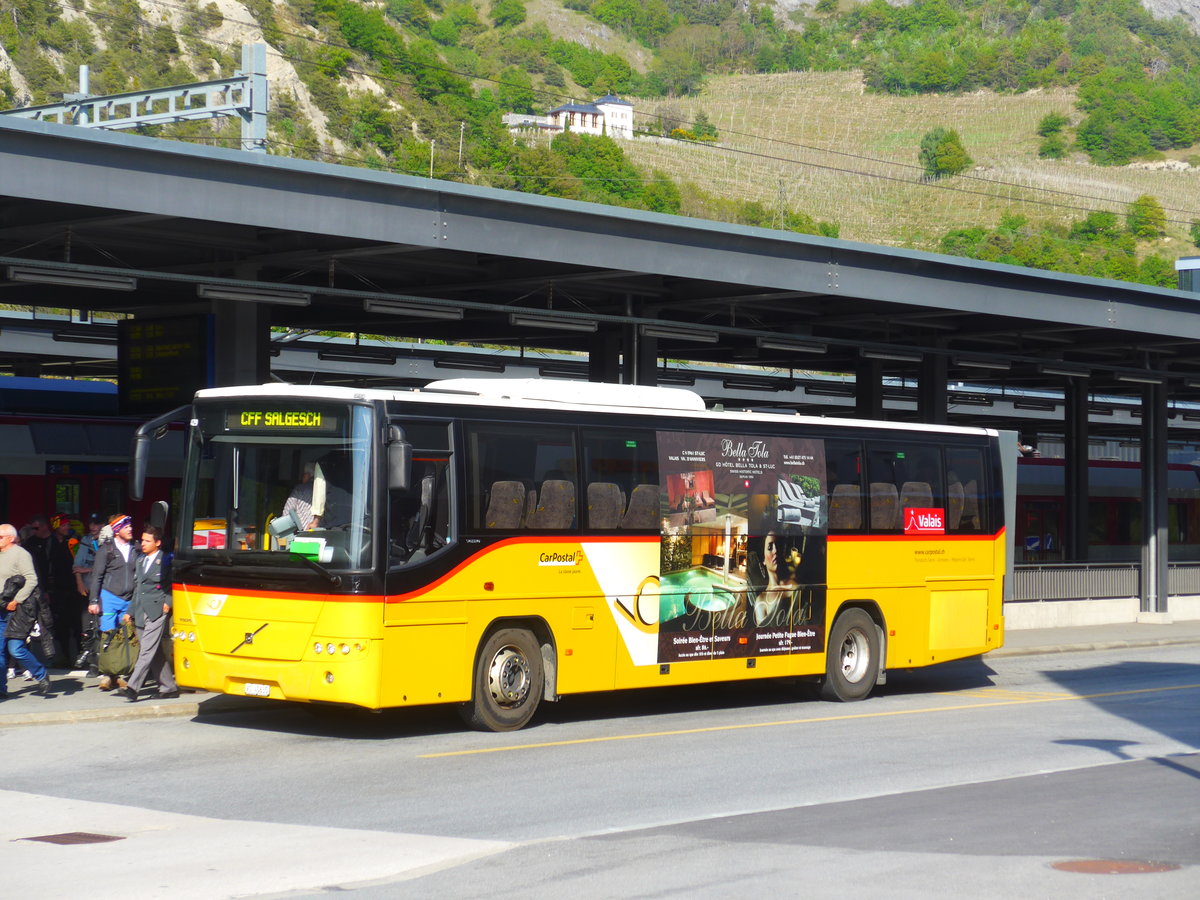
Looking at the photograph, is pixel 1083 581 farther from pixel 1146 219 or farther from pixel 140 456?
pixel 1146 219

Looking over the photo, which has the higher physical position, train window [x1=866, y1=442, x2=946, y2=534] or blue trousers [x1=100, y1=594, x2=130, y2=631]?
train window [x1=866, y1=442, x2=946, y2=534]

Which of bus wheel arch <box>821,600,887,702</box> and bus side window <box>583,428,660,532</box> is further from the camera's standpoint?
bus wheel arch <box>821,600,887,702</box>

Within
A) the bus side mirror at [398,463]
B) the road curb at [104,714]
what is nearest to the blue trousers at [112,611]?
the road curb at [104,714]

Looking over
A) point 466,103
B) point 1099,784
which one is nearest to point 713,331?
point 1099,784

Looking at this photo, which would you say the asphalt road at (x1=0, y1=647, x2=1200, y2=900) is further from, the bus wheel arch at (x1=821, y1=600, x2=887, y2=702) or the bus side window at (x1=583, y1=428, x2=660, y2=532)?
the bus side window at (x1=583, y1=428, x2=660, y2=532)

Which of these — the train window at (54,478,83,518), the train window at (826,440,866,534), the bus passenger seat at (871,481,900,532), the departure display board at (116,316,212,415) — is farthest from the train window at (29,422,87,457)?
the bus passenger seat at (871,481,900,532)

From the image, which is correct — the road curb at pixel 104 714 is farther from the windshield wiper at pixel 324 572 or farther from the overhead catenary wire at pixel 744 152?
the overhead catenary wire at pixel 744 152

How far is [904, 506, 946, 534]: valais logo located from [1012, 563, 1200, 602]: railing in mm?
10545

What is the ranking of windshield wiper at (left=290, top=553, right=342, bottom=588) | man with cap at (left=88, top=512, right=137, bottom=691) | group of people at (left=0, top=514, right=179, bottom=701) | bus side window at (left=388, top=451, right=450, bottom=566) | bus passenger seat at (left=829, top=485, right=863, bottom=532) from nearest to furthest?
windshield wiper at (left=290, top=553, right=342, bottom=588) → bus side window at (left=388, top=451, right=450, bottom=566) → group of people at (left=0, top=514, right=179, bottom=701) → man with cap at (left=88, top=512, right=137, bottom=691) → bus passenger seat at (left=829, top=485, right=863, bottom=532)

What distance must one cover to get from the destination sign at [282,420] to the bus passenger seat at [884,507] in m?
7.33

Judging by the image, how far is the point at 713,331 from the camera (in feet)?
75.4

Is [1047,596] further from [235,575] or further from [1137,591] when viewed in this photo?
[235,575]

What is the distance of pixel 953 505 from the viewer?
19188 millimetres

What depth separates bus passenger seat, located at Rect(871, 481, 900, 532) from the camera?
1817 cm
